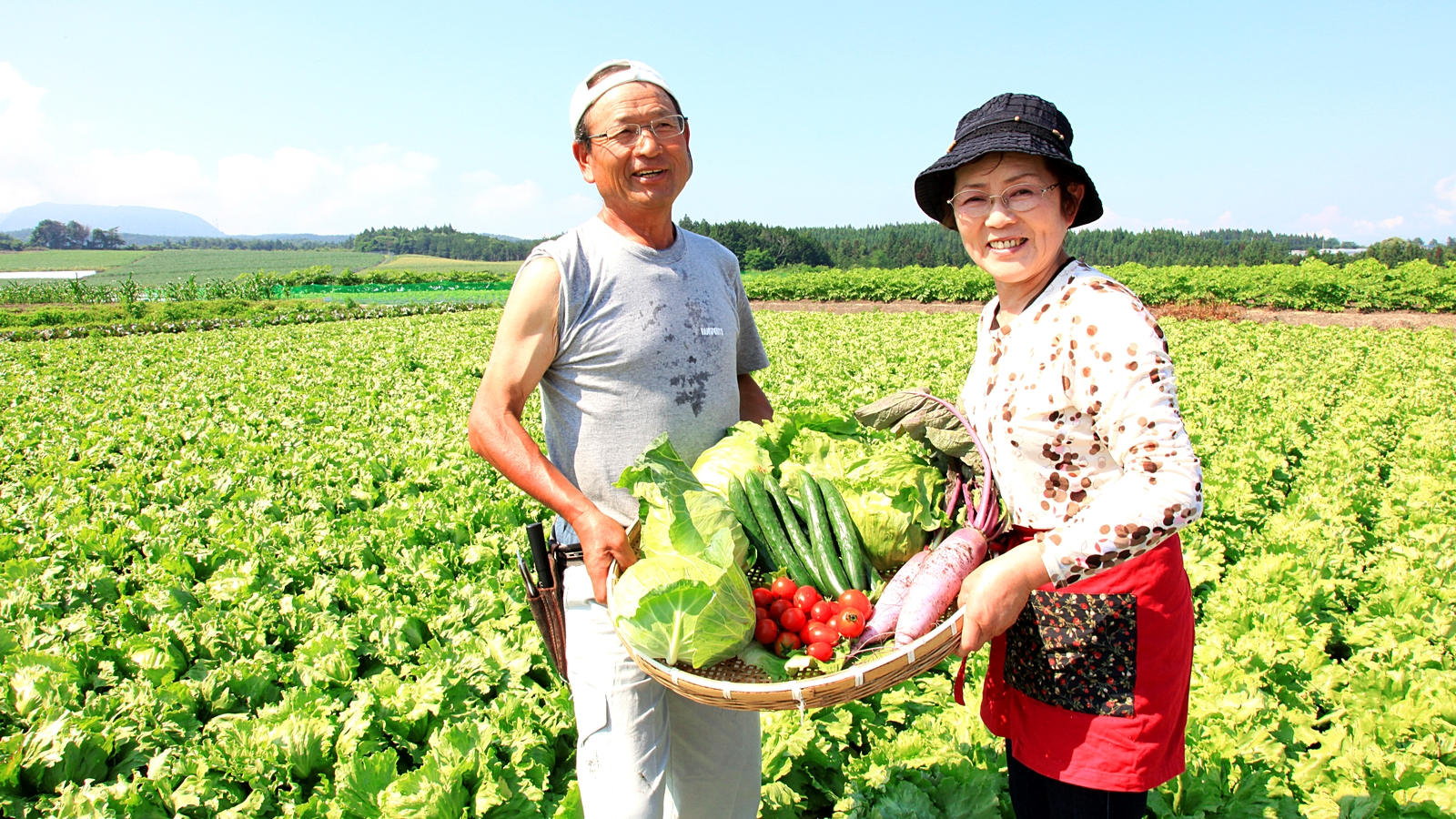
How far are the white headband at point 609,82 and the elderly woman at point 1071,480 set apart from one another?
0.94m

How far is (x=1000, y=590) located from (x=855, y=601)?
16.3 inches

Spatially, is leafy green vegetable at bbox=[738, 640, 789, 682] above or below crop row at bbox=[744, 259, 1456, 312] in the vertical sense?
below

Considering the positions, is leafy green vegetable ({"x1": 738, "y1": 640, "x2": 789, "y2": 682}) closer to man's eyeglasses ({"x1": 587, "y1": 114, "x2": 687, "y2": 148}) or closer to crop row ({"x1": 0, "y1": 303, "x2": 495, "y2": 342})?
man's eyeglasses ({"x1": 587, "y1": 114, "x2": 687, "y2": 148})

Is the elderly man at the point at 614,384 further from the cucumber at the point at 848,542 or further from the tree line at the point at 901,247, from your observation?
the tree line at the point at 901,247

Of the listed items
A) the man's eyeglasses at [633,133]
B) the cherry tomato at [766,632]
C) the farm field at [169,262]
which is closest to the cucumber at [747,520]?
the cherry tomato at [766,632]

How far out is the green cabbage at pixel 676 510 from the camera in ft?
6.96

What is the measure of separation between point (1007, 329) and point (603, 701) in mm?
1627

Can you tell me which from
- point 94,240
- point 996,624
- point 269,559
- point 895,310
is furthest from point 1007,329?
point 94,240

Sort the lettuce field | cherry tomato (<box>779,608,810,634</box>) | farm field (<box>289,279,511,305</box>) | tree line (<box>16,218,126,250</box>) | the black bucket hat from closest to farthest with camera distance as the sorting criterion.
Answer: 1. the black bucket hat
2. cherry tomato (<box>779,608,810,634</box>)
3. the lettuce field
4. farm field (<box>289,279,511,305</box>)
5. tree line (<box>16,218,126,250</box>)

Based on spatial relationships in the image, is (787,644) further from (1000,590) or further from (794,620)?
(1000,590)

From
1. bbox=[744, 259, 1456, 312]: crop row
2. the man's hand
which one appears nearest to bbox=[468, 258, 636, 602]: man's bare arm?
the man's hand

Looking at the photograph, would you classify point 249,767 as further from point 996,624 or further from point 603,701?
point 996,624

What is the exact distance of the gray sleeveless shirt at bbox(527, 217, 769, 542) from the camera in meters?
2.47

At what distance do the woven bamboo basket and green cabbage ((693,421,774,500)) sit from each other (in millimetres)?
618
